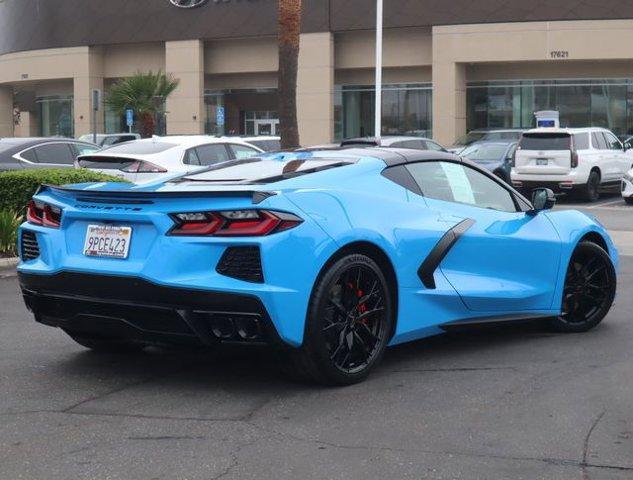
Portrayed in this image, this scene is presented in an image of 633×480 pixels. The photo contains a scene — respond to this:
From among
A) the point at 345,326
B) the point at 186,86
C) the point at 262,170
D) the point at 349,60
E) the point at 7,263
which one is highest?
the point at 349,60

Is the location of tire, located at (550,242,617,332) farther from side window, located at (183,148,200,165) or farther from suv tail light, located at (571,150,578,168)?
suv tail light, located at (571,150,578,168)

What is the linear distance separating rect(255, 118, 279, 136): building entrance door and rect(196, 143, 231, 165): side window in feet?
118

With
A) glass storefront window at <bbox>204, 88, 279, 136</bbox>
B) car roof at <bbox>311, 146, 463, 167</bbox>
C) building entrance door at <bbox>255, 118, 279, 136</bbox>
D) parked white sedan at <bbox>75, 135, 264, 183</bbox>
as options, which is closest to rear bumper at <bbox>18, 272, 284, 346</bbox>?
car roof at <bbox>311, 146, 463, 167</bbox>

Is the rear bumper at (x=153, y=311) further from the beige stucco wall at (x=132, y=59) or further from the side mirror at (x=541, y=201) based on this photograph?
the beige stucco wall at (x=132, y=59)

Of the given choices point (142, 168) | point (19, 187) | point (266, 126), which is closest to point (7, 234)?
point (19, 187)

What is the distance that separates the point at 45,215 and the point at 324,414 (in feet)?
7.11

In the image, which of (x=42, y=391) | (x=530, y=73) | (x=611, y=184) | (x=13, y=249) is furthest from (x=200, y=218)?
(x=530, y=73)

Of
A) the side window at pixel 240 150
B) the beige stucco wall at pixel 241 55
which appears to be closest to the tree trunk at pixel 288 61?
the side window at pixel 240 150

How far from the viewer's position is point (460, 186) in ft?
23.7

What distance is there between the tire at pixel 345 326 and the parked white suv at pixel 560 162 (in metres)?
18.0

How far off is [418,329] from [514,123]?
42.5 m

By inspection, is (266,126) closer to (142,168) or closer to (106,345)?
(142,168)

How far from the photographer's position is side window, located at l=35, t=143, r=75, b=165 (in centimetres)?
1884

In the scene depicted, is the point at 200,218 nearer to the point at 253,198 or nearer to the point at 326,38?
the point at 253,198
